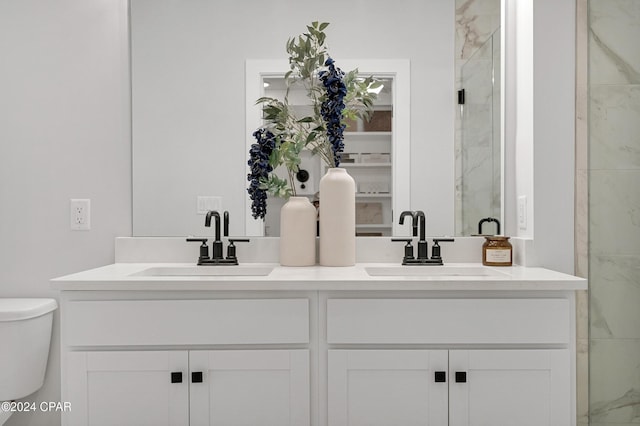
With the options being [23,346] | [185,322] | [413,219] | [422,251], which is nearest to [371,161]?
[413,219]

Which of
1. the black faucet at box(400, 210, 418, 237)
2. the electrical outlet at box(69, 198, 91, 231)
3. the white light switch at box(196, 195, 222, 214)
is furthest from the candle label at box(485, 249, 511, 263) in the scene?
the electrical outlet at box(69, 198, 91, 231)

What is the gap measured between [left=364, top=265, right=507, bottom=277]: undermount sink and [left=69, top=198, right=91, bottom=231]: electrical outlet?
3.63 feet

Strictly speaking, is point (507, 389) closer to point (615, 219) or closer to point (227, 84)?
point (615, 219)

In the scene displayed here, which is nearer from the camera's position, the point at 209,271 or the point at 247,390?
the point at 247,390

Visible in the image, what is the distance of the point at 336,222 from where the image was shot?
1.71m

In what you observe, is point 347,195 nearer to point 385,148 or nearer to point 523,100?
point 385,148

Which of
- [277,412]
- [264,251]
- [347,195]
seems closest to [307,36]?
[347,195]

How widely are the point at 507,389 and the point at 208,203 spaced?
1225 mm

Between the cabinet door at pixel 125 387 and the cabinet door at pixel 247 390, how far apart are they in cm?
5

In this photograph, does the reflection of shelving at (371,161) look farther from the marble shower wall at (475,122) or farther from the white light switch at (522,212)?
the white light switch at (522,212)

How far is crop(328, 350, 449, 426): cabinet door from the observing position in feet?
4.43

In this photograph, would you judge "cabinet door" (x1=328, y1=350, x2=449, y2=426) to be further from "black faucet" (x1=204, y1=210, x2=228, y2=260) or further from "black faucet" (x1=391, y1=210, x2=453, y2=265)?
"black faucet" (x1=204, y1=210, x2=228, y2=260)

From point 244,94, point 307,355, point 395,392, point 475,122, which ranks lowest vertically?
point 395,392

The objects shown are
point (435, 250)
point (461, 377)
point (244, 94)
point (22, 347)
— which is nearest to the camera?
point (461, 377)
